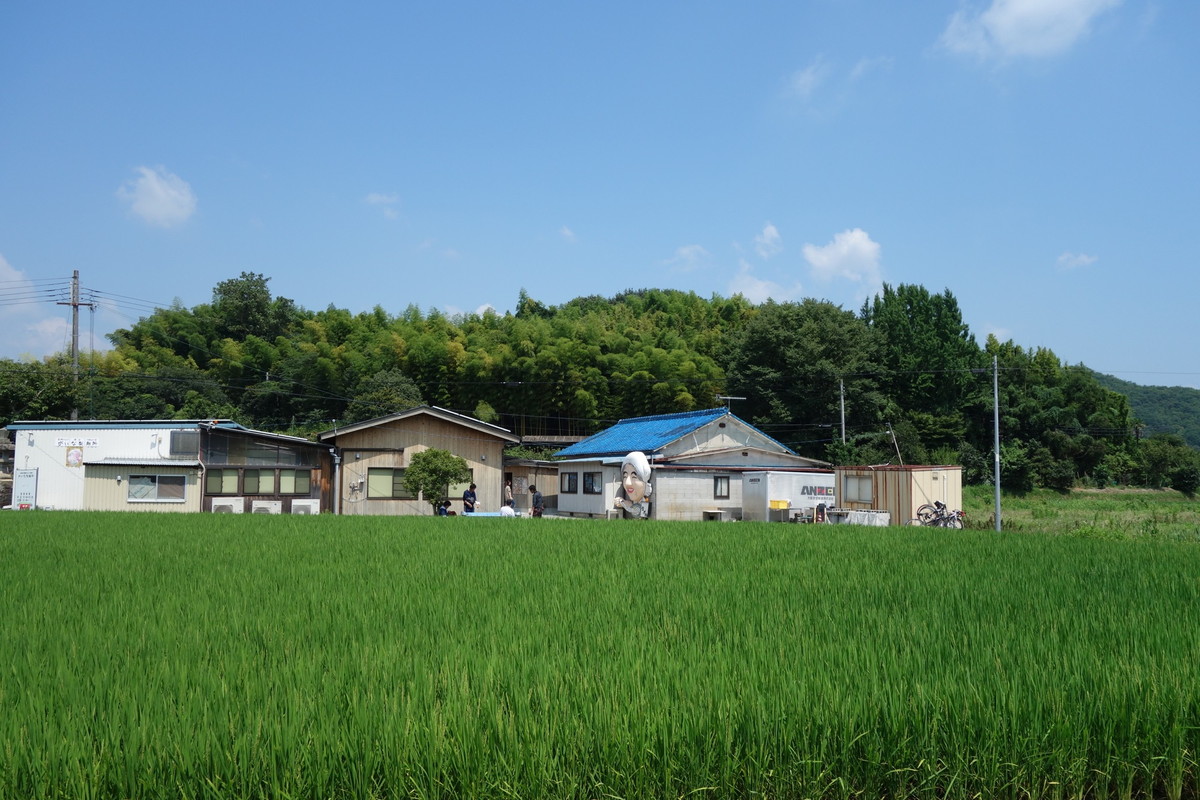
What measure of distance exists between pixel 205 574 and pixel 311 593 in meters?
1.60

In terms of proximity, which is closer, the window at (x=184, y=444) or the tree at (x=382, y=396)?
Result: the window at (x=184, y=444)

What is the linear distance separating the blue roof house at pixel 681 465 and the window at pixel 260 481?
27.3ft

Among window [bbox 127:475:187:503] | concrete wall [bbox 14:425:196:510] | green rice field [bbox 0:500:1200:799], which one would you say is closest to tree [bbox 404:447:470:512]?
window [bbox 127:475:187:503]

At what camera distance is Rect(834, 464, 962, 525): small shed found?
1789cm

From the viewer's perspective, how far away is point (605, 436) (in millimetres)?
27703

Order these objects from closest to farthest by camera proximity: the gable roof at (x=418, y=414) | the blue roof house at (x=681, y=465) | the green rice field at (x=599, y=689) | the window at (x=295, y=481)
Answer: the green rice field at (x=599, y=689) → the blue roof house at (x=681, y=465) → the window at (x=295, y=481) → the gable roof at (x=418, y=414)

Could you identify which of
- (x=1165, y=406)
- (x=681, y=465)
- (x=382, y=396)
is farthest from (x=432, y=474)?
(x=1165, y=406)

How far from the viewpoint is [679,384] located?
3591cm

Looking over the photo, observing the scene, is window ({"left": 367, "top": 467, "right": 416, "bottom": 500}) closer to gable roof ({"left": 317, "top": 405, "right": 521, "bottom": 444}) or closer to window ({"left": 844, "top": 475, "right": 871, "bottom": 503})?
gable roof ({"left": 317, "top": 405, "right": 521, "bottom": 444})

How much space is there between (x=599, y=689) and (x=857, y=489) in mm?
17741

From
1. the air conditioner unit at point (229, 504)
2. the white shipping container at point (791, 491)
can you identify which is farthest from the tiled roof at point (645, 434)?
the air conditioner unit at point (229, 504)

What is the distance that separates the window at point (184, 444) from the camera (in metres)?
21.1

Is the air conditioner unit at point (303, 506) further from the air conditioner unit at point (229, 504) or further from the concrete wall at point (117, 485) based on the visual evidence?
the concrete wall at point (117, 485)

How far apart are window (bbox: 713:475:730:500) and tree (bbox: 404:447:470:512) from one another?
6547mm
